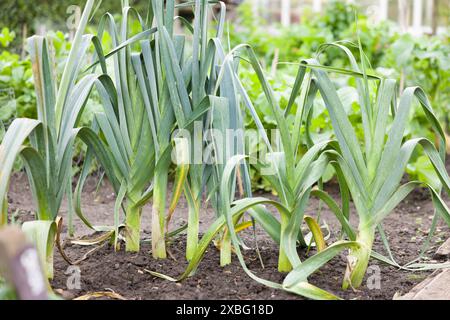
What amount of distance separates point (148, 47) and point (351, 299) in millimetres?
812

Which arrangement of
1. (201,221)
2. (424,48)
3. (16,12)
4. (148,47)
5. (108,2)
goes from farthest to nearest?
(108,2), (16,12), (424,48), (201,221), (148,47)

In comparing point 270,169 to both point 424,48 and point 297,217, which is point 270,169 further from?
point 424,48

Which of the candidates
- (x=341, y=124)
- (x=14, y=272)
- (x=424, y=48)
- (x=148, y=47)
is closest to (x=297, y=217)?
(x=341, y=124)

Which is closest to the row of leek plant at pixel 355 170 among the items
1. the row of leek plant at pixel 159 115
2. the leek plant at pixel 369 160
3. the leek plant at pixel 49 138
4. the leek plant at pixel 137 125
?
the leek plant at pixel 369 160

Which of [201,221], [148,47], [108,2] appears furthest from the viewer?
[108,2]

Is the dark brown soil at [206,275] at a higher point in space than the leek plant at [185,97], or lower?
lower

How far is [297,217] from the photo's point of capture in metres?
1.73

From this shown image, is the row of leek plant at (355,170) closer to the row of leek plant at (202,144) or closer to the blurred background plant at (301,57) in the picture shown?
the row of leek plant at (202,144)

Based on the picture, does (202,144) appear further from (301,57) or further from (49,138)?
(301,57)

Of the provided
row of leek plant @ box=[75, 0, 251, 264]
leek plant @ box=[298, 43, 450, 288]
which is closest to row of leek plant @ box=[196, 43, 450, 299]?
leek plant @ box=[298, 43, 450, 288]

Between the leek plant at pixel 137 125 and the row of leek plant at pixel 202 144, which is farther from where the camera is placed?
the leek plant at pixel 137 125

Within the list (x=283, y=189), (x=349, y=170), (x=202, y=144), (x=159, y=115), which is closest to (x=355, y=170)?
Result: (x=349, y=170)

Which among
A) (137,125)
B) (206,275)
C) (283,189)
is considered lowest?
(206,275)

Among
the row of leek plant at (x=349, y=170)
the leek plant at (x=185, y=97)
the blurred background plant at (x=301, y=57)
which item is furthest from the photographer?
the blurred background plant at (x=301, y=57)
